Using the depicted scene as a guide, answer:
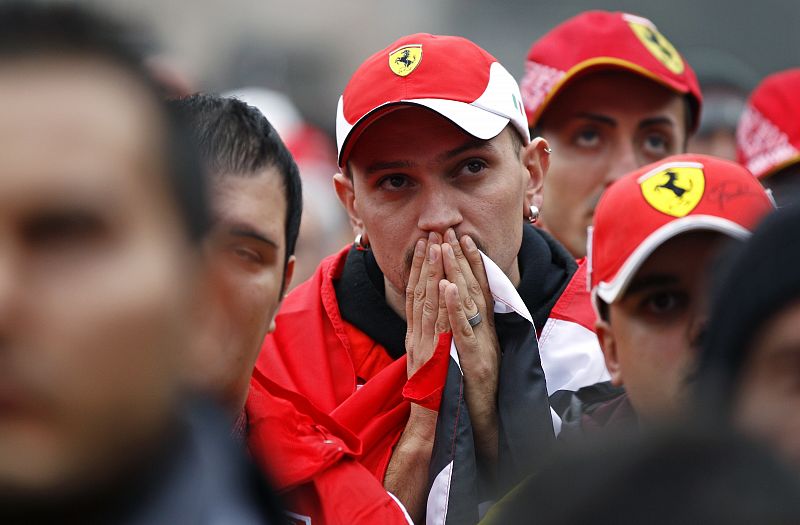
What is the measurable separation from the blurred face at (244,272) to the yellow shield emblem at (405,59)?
522mm

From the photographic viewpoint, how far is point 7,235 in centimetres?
123

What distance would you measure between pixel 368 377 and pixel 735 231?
104 centimetres

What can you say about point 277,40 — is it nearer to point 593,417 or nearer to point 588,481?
point 593,417

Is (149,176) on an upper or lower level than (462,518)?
upper

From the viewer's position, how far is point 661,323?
8.14 ft

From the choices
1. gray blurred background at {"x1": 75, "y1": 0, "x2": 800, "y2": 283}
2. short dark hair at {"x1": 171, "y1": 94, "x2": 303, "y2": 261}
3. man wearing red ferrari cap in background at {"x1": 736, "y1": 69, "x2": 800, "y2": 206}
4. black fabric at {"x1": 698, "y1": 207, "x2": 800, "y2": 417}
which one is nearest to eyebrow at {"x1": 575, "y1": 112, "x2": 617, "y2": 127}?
man wearing red ferrari cap in background at {"x1": 736, "y1": 69, "x2": 800, "y2": 206}

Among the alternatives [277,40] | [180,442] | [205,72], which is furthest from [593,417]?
[277,40]

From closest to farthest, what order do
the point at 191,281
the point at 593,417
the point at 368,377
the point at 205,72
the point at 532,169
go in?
the point at 191,281 < the point at 593,417 < the point at 368,377 < the point at 532,169 < the point at 205,72

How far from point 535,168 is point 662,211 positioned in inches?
31.7

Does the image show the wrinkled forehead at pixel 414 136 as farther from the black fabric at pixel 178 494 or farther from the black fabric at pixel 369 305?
the black fabric at pixel 178 494

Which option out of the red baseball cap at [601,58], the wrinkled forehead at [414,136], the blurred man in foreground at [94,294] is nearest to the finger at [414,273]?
the wrinkled forehead at [414,136]

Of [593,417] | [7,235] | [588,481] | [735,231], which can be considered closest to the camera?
[588,481]

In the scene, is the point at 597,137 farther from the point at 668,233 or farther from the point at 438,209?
the point at 668,233

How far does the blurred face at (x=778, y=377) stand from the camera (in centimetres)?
139
